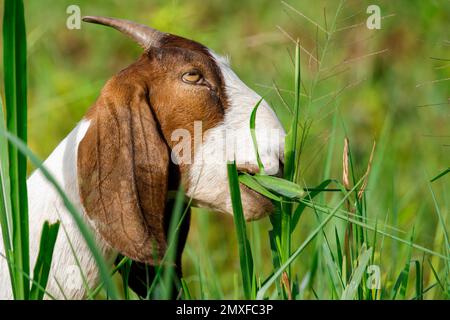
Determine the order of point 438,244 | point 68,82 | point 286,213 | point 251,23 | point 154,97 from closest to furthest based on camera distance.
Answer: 1. point 286,213
2. point 154,97
3. point 438,244
4. point 68,82
5. point 251,23

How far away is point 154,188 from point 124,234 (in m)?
0.16

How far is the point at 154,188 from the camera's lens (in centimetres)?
267

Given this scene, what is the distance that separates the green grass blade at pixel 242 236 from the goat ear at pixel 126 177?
0.27m

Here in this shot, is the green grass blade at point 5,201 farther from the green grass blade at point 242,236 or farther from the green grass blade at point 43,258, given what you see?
the green grass blade at point 242,236

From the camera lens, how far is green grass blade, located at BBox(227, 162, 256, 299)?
2385mm

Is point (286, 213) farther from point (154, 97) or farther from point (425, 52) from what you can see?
point (425, 52)

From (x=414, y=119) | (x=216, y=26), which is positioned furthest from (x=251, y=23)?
(x=414, y=119)

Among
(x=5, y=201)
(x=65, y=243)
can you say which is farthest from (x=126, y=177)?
(x=5, y=201)

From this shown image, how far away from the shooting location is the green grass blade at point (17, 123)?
2.34 metres

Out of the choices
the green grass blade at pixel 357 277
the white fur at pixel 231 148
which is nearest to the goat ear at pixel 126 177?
the white fur at pixel 231 148

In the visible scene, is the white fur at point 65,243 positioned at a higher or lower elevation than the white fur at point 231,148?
lower

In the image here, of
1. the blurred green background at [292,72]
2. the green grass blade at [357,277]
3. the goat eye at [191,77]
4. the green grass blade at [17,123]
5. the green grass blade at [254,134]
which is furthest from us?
the blurred green background at [292,72]
